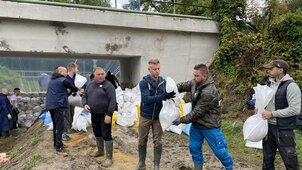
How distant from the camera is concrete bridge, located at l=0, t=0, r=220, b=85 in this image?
8195 mm

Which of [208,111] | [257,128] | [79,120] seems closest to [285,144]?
[257,128]

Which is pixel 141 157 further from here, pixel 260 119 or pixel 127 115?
pixel 127 115

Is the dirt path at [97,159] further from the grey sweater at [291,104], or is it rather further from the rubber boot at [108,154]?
the grey sweater at [291,104]

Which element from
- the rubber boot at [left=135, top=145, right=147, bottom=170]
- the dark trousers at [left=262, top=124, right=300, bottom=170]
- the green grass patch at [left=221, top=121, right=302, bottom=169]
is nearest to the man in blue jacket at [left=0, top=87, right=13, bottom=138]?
the green grass patch at [left=221, top=121, right=302, bottom=169]

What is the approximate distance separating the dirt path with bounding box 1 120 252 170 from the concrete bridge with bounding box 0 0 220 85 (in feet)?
8.15

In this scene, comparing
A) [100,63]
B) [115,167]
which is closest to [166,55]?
[115,167]

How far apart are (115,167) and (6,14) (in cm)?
482

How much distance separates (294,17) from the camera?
862 cm

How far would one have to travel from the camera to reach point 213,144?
167 inches

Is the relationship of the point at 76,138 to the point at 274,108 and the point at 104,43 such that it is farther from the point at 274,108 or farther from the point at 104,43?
the point at 274,108

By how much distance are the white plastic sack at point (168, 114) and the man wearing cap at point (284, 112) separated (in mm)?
1179

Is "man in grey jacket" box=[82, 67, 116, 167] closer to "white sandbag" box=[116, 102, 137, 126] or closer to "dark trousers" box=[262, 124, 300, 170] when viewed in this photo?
"dark trousers" box=[262, 124, 300, 170]

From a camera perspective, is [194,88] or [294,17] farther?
[294,17]

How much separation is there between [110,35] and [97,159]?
4.45 metres
